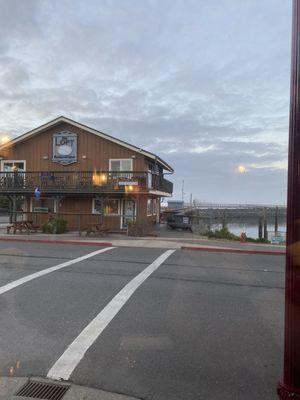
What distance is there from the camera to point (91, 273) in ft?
33.8

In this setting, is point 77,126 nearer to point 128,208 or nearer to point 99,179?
point 99,179

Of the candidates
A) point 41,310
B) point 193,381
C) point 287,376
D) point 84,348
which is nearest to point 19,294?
point 41,310

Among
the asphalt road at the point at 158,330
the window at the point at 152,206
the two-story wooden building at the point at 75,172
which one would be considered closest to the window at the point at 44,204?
the two-story wooden building at the point at 75,172

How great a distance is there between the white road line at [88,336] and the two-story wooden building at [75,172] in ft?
52.5

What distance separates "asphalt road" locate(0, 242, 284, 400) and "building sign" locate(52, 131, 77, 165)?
1647cm

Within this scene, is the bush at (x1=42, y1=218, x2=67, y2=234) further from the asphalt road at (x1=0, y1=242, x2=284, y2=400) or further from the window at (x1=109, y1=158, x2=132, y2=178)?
the asphalt road at (x1=0, y1=242, x2=284, y2=400)

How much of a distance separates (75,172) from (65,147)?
3.15 meters

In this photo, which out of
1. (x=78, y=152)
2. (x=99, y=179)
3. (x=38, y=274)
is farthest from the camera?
(x=78, y=152)

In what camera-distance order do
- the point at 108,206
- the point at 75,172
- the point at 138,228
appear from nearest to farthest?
the point at 138,228 < the point at 75,172 < the point at 108,206

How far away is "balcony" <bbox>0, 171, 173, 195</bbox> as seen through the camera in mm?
23766

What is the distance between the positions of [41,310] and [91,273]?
139 inches

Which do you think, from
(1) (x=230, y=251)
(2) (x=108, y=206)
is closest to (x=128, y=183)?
(2) (x=108, y=206)

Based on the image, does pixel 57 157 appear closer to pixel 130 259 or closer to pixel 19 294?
pixel 130 259

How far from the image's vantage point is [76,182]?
25203 mm
